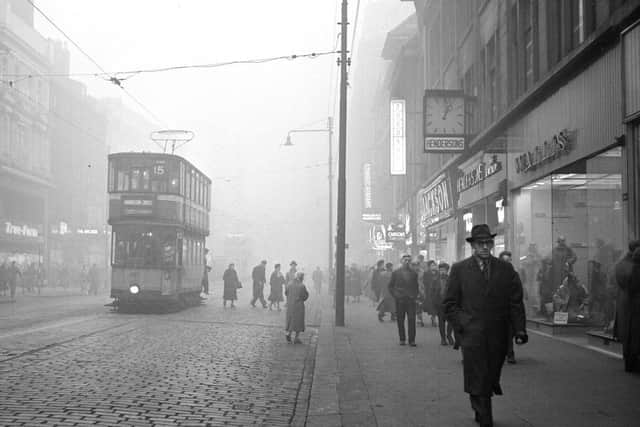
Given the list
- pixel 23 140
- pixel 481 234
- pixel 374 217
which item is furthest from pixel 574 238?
pixel 23 140

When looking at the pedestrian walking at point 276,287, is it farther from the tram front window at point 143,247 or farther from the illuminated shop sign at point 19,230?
the illuminated shop sign at point 19,230

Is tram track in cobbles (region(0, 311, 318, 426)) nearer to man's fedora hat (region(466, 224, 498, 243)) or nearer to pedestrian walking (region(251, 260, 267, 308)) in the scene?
man's fedora hat (region(466, 224, 498, 243))

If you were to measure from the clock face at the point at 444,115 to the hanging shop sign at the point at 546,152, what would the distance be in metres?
4.76

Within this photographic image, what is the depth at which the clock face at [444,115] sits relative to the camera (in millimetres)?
22859

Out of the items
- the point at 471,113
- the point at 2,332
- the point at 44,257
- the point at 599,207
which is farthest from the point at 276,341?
the point at 44,257

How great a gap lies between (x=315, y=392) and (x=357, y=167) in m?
103

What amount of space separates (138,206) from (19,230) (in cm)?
2991

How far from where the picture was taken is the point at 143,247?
2322 centimetres

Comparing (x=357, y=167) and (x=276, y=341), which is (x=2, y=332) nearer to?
(x=276, y=341)

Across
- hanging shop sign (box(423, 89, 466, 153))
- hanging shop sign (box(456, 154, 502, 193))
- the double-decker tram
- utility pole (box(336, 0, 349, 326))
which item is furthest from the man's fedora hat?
the double-decker tram

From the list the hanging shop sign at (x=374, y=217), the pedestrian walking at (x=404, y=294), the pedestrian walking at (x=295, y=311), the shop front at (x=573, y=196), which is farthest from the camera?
the hanging shop sign at (x=374, y=217)

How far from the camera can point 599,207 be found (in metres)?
13.9

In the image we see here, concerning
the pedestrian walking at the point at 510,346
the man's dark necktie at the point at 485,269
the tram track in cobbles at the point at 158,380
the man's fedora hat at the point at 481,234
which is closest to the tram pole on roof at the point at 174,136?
the tram track in cobbles at the point at 158,380

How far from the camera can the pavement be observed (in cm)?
724
